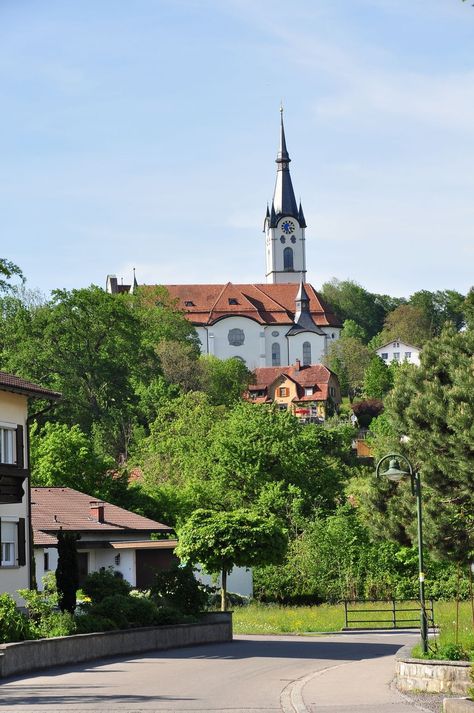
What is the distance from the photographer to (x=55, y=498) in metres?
47.2

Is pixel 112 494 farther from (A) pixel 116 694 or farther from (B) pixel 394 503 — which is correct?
(A) pixel 116 694

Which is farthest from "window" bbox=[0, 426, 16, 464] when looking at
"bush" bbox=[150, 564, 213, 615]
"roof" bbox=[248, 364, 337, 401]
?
"roof" bbox=[248, 364, 337, 401]

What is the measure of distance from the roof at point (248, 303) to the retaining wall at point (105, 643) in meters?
129

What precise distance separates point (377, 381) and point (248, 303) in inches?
1202

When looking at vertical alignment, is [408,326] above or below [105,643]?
above

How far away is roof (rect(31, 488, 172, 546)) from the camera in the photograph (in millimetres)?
42625

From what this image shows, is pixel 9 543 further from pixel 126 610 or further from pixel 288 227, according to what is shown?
pixel 288 227

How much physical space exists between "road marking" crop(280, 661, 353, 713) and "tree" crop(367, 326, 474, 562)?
46.9ft

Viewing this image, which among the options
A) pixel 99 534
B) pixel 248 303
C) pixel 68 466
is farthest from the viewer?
pixel 248 303

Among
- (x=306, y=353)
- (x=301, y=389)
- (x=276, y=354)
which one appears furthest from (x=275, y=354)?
(x=301, y=389)

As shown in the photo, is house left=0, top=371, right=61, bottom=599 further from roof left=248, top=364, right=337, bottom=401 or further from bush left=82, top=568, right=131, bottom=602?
roof left=248, top=364, right=337, bottom=401

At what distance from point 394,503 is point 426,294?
5485 inches

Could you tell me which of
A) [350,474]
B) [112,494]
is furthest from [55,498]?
[350,474]

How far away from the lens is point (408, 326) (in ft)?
558
